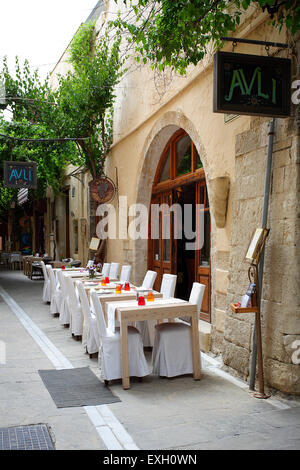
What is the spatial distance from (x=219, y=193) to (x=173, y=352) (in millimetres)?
2074

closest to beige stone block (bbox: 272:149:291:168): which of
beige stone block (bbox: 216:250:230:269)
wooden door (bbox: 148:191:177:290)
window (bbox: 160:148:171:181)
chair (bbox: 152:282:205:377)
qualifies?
beige stone block (bbox: 216:250:230:269)

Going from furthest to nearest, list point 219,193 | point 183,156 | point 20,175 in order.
A: 1. point 20,175
2. point 183,156
3. point 219,193

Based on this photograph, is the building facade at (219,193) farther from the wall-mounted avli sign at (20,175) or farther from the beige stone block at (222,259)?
the wall-mounted avli sign at (20,175)

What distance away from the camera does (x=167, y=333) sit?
5.13 m

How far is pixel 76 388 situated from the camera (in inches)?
188

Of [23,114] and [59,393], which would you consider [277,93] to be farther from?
[23,114]

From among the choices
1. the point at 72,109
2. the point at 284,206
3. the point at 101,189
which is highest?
the point at 72,109

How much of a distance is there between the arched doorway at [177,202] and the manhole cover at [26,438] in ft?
13.9

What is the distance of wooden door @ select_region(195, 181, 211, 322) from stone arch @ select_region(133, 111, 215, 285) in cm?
106

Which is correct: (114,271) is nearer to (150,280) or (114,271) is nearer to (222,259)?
→ (150,280)

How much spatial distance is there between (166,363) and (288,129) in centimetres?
272

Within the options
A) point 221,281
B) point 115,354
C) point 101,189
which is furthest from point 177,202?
point 115,354

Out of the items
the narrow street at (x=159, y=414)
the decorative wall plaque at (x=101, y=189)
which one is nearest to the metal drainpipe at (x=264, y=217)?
the narrow street at (x=159, y=414)

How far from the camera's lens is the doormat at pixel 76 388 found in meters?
4.37
